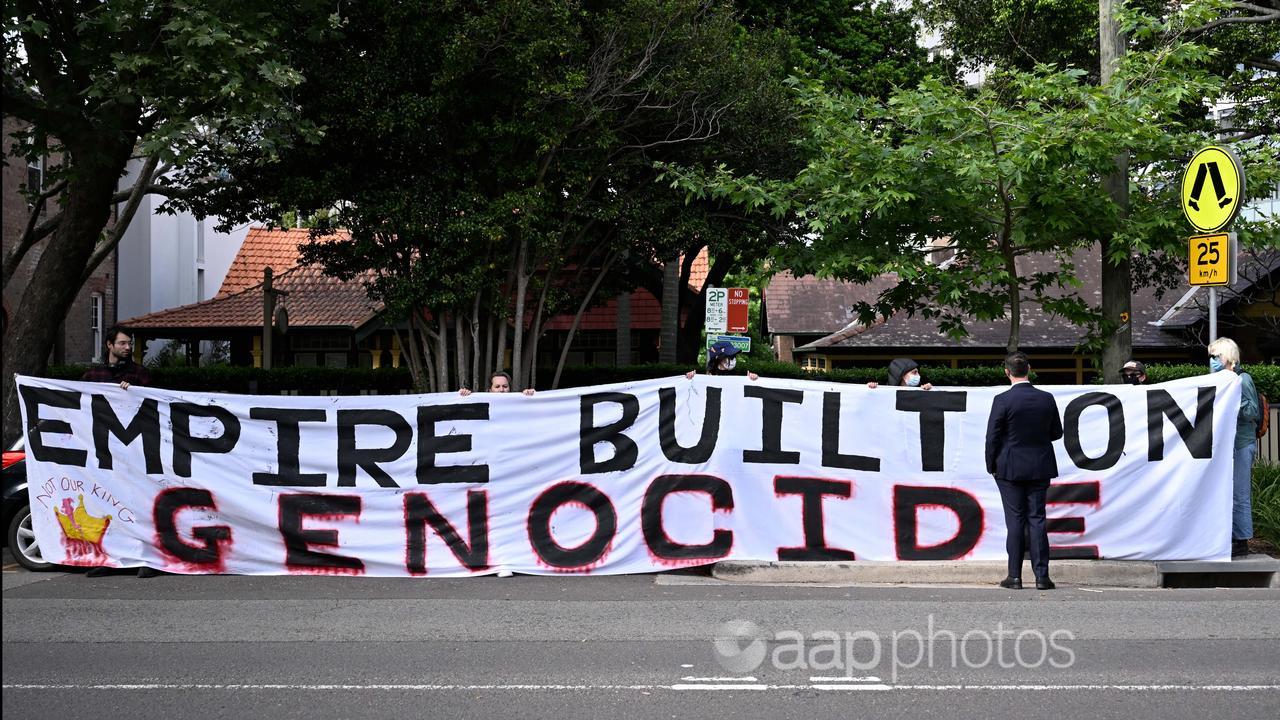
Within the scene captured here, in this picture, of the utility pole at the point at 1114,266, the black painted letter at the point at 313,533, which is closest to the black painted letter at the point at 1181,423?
the utility pole at the point at 1114,266

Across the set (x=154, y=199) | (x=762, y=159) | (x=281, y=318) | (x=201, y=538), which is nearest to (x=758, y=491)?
(x=201, y=538)

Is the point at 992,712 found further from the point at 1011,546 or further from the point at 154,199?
the point at 154,199

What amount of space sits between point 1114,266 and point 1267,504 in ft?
10.7

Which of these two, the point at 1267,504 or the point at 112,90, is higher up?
the point at 112,90

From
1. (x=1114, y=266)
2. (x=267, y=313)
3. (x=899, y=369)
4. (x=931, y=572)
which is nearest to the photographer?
(x=931, y=572)

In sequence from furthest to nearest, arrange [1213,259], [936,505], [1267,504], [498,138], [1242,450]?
[498,138] < [1267,504] < [1213,259] < [1242,450] < [936,505]

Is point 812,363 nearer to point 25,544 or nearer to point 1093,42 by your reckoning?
point 1093,42

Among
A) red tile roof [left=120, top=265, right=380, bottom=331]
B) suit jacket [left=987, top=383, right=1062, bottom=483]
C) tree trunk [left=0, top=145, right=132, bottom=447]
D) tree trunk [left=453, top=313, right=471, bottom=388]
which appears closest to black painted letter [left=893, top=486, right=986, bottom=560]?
suit jacket [left=987, top=383, right=1062, bottom=483]

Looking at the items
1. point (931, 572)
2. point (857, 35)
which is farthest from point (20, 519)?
point (857, 35)

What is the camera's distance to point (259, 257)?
37656 mm

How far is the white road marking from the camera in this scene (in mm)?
5832

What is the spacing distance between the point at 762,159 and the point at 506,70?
4.76 m

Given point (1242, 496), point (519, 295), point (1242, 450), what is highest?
point (519, 295)

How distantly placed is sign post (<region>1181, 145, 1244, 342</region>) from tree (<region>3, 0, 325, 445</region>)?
30.0 ft
